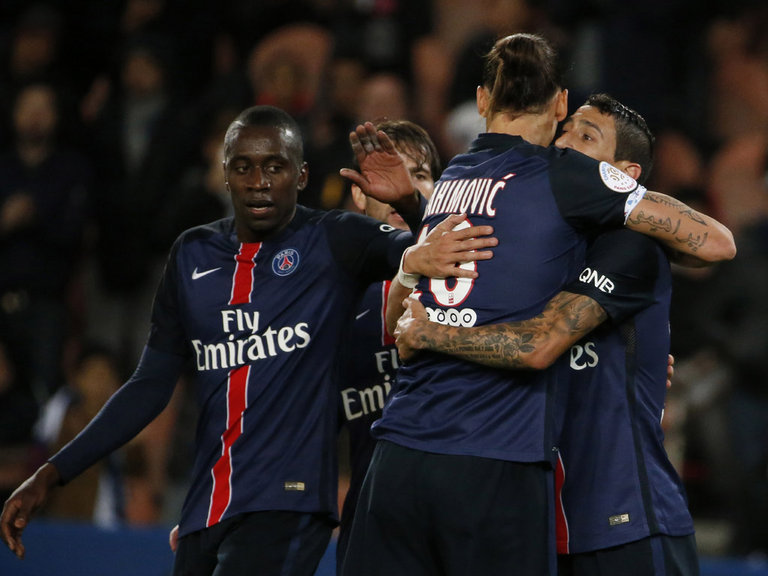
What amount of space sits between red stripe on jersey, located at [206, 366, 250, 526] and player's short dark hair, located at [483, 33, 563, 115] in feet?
4.08

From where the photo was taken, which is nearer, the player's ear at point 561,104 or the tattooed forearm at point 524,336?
the tattooed forearm at point 524,336

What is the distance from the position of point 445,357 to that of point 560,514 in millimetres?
621

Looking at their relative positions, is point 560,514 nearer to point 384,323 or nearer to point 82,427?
point 384,323

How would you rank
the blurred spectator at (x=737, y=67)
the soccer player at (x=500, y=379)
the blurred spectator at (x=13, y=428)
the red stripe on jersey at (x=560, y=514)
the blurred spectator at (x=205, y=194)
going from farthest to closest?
the blurred spectator at (x=737, y=67) → the blurred spectator at (x=205, y=194) → the blurred spectator at (x=13, y=428) → the red stripe on jersey at (x=560, y=514) → the soccer player at (x=500, y=379)

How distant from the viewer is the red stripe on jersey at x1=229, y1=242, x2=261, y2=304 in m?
4.19

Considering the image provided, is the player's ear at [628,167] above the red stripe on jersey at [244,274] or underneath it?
above

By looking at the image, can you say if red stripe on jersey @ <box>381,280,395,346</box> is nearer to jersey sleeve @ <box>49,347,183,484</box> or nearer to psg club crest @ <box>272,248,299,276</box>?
psg club crest @ <box>272,248,299,276</box>

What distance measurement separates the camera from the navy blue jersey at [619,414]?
3582 mm

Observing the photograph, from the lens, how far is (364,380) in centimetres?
438

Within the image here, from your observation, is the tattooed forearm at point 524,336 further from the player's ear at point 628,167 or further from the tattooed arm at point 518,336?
the player's ear at point 628,167

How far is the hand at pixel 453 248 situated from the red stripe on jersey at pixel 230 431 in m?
0.83

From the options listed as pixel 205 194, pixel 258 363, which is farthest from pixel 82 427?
pixel 258 363

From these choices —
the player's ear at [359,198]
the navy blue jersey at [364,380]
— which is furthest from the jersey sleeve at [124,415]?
the player's ear at [359,198]

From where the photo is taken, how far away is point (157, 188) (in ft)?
28.7
